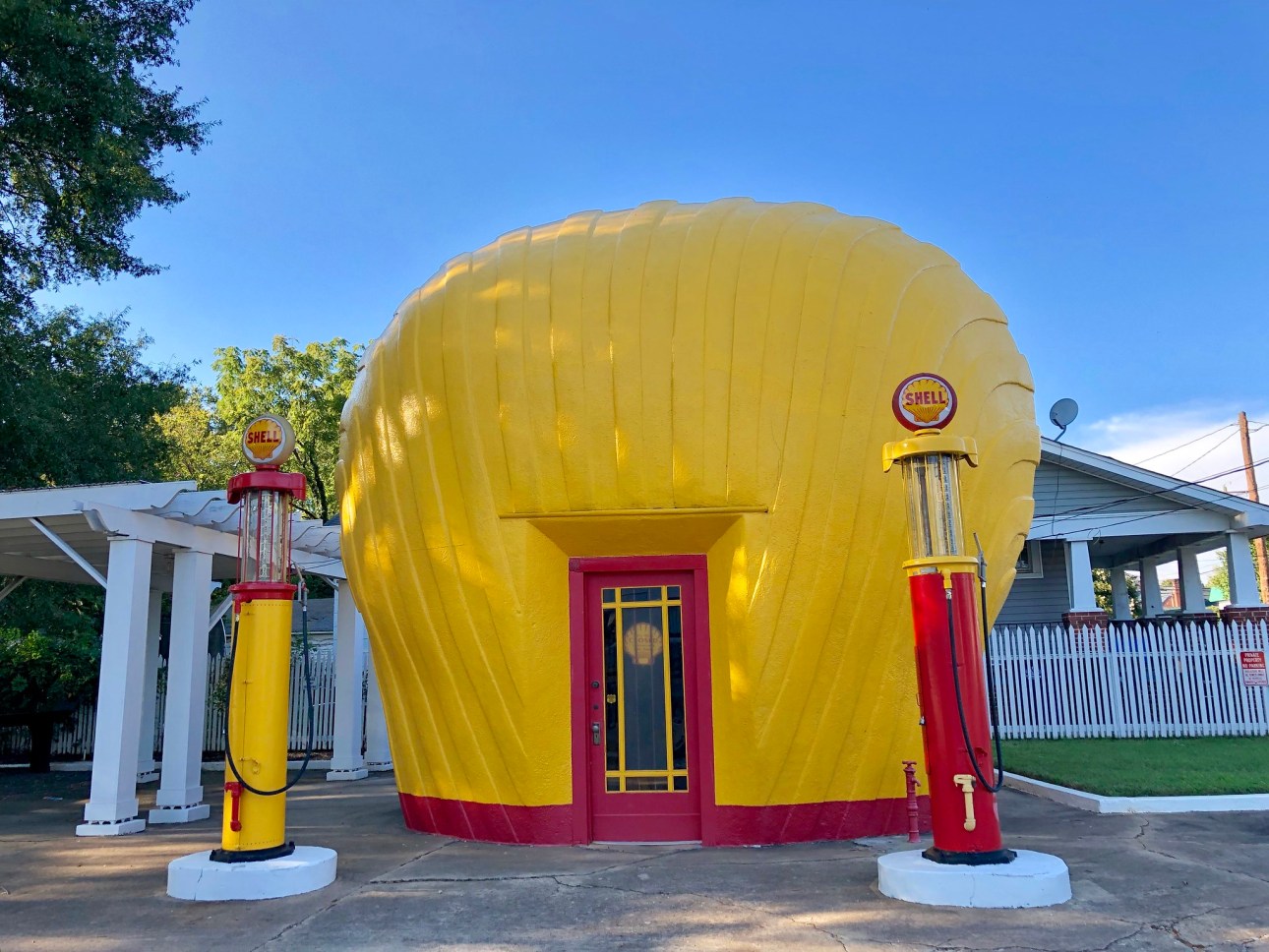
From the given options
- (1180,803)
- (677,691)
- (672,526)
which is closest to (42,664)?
(677,691)

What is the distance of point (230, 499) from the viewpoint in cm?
671

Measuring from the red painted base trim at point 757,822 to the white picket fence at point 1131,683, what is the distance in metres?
8.30

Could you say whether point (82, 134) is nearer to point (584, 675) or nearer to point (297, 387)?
point (584, 675)

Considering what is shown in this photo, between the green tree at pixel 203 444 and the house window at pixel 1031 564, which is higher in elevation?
the green tree at pixel 203 444

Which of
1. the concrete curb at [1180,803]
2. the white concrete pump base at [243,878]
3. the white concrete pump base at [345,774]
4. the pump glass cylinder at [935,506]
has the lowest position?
the white concrete pump base at [345,774]

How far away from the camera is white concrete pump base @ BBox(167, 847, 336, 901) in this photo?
5.79m

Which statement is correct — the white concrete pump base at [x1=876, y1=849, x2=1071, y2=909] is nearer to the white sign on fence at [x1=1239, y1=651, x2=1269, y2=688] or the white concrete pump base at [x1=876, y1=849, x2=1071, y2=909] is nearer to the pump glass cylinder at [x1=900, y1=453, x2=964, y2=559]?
the pump glass cylinder at [x1=900, y1=453, x2=964, y2=559]

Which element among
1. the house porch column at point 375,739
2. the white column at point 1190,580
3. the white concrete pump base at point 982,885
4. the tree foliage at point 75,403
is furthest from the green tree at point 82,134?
the white column at point 1190,580

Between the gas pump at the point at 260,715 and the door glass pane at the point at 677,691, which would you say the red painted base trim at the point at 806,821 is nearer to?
the door glass pane at the point at 677,691

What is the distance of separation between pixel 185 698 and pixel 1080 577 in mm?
13772

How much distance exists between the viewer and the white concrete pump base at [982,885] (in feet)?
16.7

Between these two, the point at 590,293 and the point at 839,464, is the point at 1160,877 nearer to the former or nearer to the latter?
the point at 839,464

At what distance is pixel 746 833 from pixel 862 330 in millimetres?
3848

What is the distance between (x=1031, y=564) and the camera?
59.6 ft
